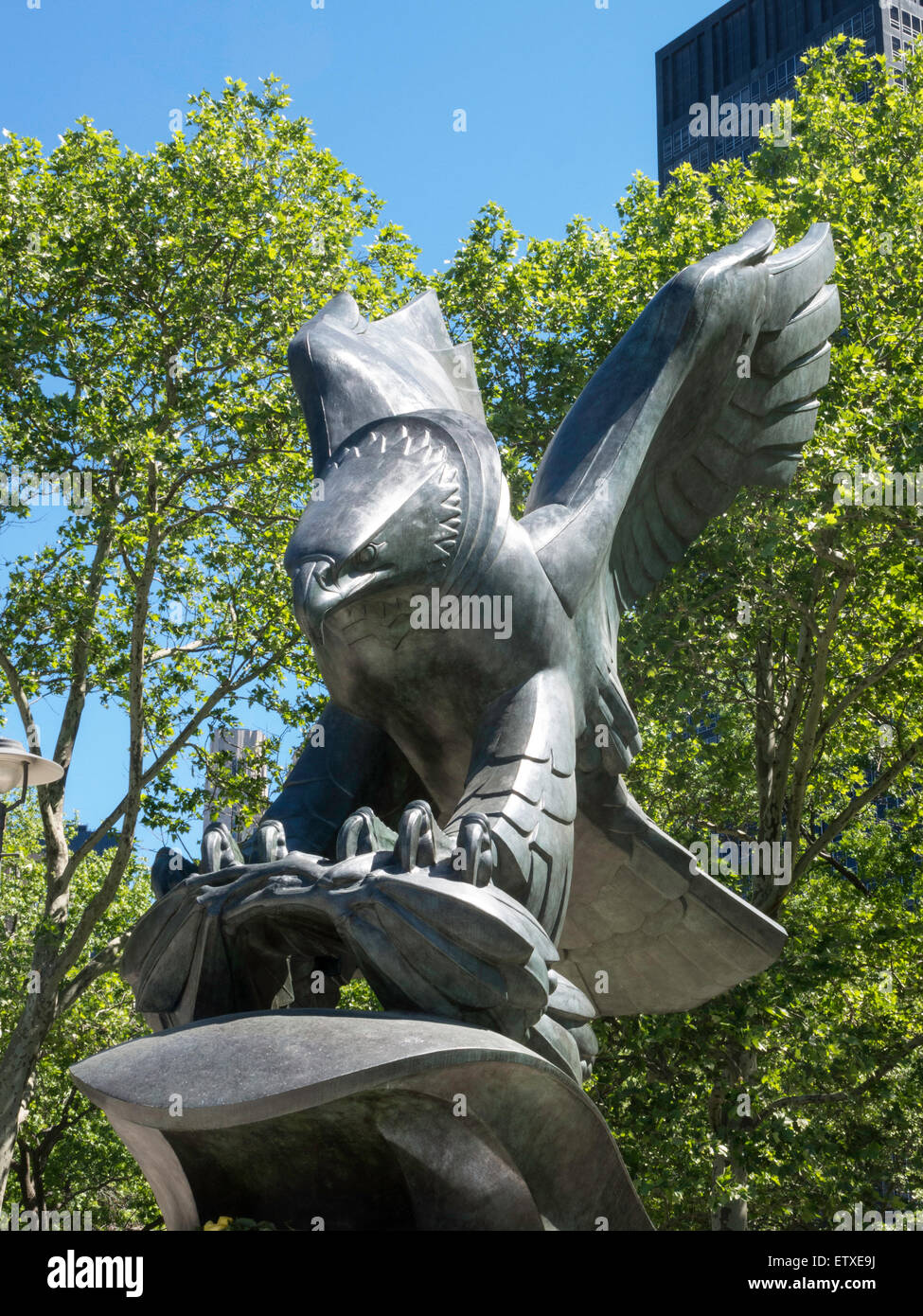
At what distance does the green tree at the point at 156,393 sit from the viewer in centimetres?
1415

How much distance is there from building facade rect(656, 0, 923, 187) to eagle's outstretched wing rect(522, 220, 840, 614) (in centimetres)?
3594

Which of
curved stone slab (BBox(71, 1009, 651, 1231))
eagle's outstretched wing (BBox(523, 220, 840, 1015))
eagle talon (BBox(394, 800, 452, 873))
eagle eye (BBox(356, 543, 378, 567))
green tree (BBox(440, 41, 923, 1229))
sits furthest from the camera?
green tree (BBox(440, 41, 923, 1229))

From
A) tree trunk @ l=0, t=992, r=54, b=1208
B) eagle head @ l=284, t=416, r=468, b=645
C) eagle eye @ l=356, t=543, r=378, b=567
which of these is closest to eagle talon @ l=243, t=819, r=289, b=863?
eagle head @ l=284, t=416, r=468, b=645

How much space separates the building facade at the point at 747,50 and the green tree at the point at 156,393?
2773cm

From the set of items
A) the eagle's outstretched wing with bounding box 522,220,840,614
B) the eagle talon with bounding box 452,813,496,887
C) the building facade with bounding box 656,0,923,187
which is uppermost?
the building facade with bounding box 656,0,923,187

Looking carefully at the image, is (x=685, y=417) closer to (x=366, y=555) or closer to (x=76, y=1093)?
(x=366, y=555)

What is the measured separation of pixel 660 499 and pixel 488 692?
1.48 metres

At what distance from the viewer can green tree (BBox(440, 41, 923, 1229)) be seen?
1207 cm

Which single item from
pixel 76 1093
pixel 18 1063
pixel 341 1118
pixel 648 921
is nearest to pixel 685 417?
pixel 648 921

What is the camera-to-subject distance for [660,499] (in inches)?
227

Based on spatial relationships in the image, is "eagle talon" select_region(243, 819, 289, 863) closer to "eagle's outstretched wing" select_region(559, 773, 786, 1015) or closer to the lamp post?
"eagle's outstretched wing" select_region(559, 773, 786, 1015)

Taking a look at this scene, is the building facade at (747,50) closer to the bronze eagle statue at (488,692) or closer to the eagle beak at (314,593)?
the bronze eagle statue at (488,692)

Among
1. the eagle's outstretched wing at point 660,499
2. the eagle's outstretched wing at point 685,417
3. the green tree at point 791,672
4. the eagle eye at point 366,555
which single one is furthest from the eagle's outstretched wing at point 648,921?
the green tree at point 791,672
